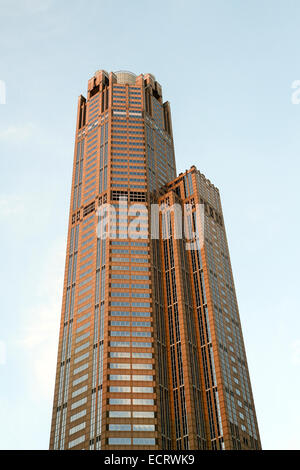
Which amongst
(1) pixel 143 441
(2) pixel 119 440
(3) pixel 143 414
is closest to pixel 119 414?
(3) pixel 143 414

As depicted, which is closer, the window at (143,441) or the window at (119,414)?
the window at (143,441)

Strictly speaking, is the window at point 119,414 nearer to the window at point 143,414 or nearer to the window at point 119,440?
the window at point 143,414

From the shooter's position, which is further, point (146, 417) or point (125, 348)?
point (125, 348)

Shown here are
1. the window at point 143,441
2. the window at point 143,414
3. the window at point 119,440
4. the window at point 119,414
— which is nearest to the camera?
the window at point 119,440

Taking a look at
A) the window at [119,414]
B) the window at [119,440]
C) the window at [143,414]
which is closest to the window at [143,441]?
the window at [119,440]

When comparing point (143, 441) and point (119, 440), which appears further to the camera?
point (143, 441)

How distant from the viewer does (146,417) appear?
166500 mm

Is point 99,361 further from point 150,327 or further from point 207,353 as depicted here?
point 207,353

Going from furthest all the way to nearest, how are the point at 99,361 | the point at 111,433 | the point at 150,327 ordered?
the point at 150,327 < the point at 99,361 < the point at 111,433

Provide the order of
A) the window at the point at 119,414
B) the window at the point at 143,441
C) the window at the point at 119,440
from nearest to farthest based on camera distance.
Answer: the window at the point at 119,440, the window at the point at 143,441, the window at the point at 119,414

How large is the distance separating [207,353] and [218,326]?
468 inches

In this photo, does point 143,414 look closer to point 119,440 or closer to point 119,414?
A: point 119,414
